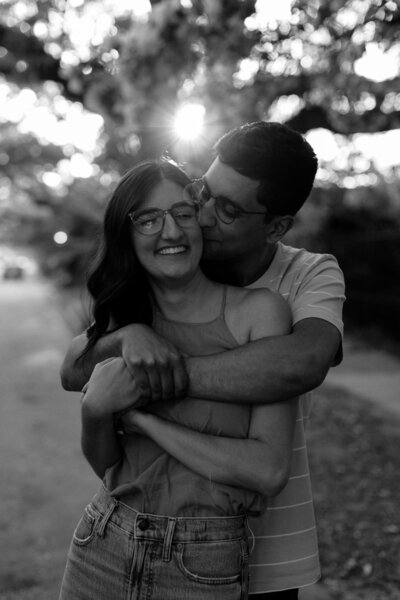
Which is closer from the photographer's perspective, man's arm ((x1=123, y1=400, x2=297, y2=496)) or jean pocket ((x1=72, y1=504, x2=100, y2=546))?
man's arm ((x1=123, y1=400, x2=297, y2=496))

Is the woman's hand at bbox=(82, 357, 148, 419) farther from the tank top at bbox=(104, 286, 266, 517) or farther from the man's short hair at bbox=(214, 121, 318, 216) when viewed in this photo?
the man's short hair at bbox=(214, 121, 318, 216)

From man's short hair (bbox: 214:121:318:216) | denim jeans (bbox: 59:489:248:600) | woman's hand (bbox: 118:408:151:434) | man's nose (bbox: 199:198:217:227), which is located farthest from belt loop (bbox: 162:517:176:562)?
man's short hair (bbox: 214:121:318:216)

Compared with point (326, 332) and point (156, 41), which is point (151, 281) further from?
point (156, 41)

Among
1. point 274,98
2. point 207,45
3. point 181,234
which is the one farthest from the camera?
point 274,98

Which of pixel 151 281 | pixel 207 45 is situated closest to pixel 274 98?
pixel 207 45

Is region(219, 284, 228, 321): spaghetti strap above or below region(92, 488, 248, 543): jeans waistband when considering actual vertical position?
above

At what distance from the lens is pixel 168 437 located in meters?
1.92

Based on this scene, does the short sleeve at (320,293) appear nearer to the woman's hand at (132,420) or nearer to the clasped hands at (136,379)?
the clasped hands at (136,379)

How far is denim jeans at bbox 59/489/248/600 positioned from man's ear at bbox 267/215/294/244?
0.91m

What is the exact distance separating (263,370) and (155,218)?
19.8 inches

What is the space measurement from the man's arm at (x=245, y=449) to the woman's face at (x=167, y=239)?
0.41m

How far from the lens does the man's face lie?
2.28 m

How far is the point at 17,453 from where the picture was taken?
7.37m

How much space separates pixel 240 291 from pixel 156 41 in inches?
128
